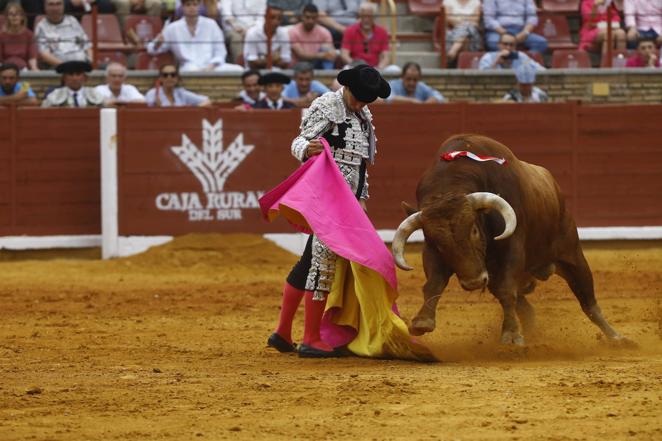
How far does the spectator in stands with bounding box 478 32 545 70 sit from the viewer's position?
13.7m

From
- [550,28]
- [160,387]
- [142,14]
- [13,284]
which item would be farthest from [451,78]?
[160,387]

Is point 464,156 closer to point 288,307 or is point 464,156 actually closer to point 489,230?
point 489,230

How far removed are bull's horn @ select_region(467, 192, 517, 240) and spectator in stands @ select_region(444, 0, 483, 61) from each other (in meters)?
7.73

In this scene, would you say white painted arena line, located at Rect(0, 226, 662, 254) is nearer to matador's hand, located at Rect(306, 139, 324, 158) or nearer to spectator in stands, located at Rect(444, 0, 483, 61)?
spectator in stands, located at Rect(444, 0, 483, 61)

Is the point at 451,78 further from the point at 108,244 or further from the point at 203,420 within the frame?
the point at 203,420

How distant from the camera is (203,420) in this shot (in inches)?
188

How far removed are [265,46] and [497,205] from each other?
736 centimetres

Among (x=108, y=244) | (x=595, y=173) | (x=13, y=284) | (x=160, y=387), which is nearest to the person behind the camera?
(x=160, y=387)

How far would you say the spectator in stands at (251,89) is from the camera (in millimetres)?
12281

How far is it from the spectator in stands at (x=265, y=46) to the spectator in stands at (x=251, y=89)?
3.09ft

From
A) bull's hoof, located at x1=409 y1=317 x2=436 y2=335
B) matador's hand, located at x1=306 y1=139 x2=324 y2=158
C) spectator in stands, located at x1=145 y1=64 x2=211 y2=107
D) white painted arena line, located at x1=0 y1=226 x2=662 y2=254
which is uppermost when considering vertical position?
matador's hand, located at x1=306 y1=139 x2=324 y2=158

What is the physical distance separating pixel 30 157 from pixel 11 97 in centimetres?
60

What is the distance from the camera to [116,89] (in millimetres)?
12438

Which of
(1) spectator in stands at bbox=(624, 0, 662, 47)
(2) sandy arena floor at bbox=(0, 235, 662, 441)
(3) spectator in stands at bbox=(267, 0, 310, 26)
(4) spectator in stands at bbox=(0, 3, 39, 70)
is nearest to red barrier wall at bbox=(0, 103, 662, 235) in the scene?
(4) spectator in stands at bbox=(0, 3, 39, 70)
